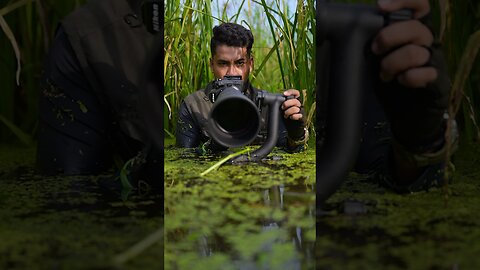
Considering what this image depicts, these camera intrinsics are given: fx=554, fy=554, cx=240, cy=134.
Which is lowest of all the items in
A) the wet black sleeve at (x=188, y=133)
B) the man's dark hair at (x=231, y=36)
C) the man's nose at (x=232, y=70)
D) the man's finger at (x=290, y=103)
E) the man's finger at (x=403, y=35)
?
the wet black sleeve at (x=188, y=133)

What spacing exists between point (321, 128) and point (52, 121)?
55 cm

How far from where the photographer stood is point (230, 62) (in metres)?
1.55

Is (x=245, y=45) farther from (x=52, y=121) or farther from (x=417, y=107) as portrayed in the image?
(x=417, y=107)

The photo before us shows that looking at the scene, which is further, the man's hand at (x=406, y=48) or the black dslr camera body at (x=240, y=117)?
the black dslr camera body at (x=240, y=117)

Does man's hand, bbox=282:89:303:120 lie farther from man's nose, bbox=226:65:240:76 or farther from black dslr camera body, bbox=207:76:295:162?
man's nose, bbox=226:65:240:76

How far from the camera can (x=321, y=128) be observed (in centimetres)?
82

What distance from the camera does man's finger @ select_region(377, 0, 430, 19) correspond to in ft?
2.66

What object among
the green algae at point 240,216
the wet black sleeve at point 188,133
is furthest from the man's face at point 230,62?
the green algae at point 240,216

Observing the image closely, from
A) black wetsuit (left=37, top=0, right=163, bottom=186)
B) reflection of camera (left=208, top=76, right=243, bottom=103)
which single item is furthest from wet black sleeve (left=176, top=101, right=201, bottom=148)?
black wetsuit (left=37, top=0, right=163, bottom=186)

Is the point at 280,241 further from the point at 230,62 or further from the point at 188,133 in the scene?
the point at 230,62

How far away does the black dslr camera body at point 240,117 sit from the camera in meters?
Answer: 1.30

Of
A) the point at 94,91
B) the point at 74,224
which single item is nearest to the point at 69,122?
the point at 94,91

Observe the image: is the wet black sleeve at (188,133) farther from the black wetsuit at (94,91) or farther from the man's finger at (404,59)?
the man's finger at (404,59)

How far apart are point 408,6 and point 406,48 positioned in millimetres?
67
